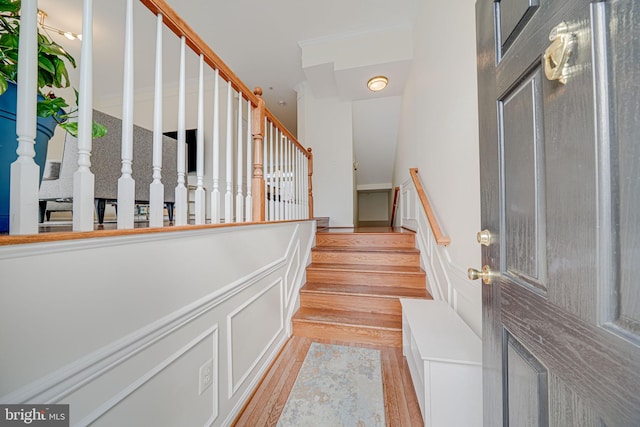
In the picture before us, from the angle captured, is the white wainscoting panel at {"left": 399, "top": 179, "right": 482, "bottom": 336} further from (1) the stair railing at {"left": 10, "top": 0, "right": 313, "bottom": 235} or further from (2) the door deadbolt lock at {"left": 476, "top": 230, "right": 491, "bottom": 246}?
(1) the stair railing at {"left": 10, "top": 0, "right": 313, "bottom": 235}

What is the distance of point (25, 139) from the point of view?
0.50 m

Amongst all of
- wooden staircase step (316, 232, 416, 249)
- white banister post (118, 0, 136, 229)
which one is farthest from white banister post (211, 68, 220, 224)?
wooden staircase step (316, 232, 416, 249)

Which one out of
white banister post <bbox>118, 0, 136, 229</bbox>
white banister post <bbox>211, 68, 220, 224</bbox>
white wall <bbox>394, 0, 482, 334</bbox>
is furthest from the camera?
white wall <bbox>394, 0, 482, 334</bbox>

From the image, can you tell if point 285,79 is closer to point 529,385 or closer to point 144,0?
point 144,0

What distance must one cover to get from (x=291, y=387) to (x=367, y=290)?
3.35 ft

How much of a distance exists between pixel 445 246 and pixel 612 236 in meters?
1.41

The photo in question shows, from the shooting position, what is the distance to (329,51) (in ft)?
10.2

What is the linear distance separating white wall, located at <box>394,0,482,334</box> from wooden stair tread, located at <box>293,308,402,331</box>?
59 centimetres

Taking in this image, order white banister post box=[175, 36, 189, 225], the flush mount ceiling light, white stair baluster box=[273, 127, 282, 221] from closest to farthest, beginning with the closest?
1. white banister post box=[175, 36, 189, 225]
2. white stair baluster box=[273, 127, 282, 221]
3. the flush mount ceiling light

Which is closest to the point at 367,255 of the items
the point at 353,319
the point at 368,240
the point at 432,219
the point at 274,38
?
the point at 368,240

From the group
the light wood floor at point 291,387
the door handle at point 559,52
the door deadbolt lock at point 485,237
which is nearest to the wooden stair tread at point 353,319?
the light wood floor at point 291,387

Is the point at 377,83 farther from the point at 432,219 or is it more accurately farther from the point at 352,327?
the point at 352,327

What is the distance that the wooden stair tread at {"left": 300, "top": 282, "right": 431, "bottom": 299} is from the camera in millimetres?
2080

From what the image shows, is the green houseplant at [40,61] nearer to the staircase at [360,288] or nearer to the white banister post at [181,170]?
the white banister post at [181,170]
